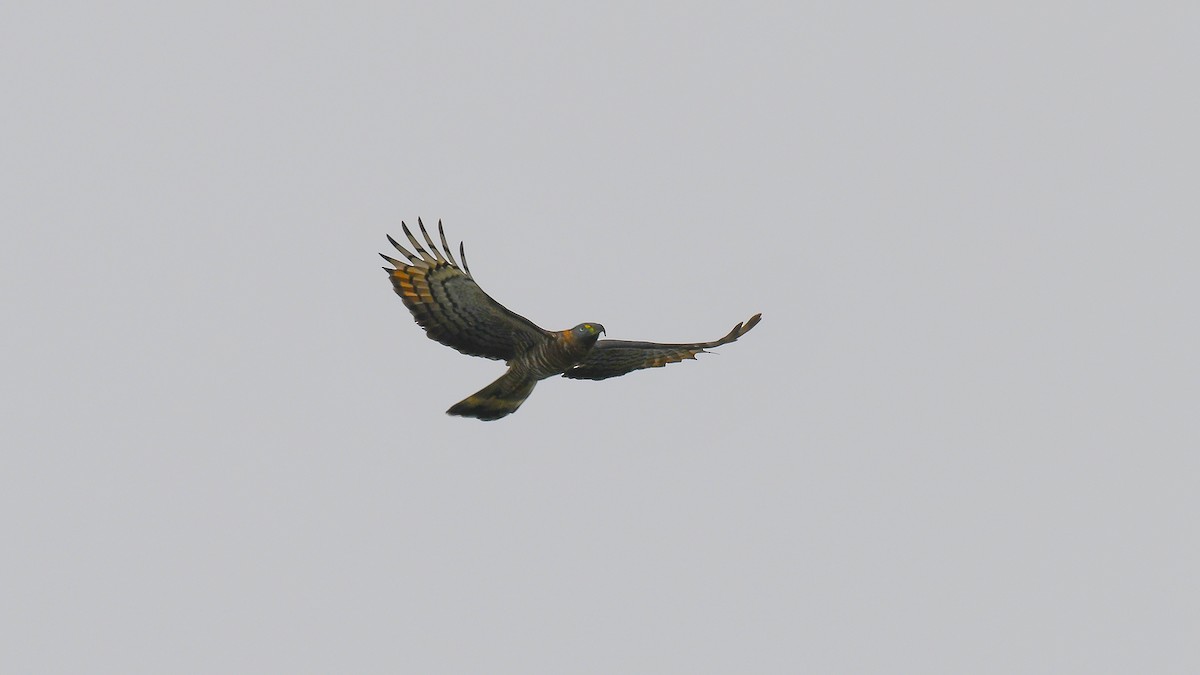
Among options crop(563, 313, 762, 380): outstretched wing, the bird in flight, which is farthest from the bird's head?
crop(563, 313, 762, 380): outstretched wing

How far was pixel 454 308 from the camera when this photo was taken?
1783 cm

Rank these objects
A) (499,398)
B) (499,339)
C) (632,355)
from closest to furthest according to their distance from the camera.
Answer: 1. (499,339)
2. (632,355)
3. (499,398)

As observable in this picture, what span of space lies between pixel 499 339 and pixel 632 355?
2143 mm

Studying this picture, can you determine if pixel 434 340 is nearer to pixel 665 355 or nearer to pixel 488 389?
pixel 488 389

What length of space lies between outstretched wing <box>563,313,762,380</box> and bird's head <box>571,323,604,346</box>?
0.76 metres

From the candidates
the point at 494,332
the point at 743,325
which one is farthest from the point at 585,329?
the point at 743,325

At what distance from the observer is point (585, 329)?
17.8 m

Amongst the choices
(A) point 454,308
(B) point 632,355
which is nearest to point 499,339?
(A) point 454,308

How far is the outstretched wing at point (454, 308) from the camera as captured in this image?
56.7 ft

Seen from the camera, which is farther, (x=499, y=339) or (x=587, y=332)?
(x=499, y=339)

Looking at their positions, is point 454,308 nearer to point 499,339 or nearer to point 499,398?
point 499,339

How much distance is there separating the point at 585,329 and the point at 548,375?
154 cm

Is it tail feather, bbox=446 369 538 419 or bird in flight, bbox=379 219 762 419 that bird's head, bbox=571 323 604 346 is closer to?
bird in flight, bbox=379 219 762 419

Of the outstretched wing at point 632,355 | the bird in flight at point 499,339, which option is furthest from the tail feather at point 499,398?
the outstretched wing at point 632,355
